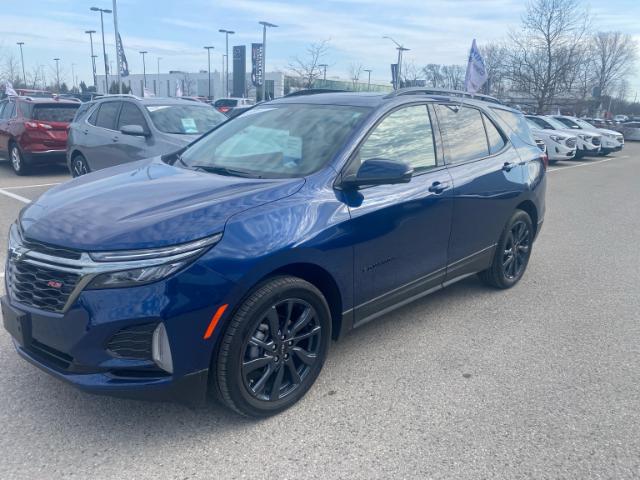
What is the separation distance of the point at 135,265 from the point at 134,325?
273 mm

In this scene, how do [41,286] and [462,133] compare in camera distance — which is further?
[462,133]

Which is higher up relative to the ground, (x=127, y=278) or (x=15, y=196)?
(x=127, y=278)

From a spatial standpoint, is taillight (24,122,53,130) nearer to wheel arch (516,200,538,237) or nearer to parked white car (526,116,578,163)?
wheel arch (516,200,538,237)

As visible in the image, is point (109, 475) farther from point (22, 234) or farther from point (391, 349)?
point (391, 349)

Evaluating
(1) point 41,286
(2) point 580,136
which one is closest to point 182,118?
(1) point 41,286

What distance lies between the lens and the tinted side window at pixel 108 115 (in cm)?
866

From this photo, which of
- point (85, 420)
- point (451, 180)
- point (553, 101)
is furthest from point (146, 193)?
point (553, 101)

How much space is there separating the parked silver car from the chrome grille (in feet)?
16.2

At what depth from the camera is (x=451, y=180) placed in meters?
4.07

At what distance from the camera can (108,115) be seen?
8844 mm

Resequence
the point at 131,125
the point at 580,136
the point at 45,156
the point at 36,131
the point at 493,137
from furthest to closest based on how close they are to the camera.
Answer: the point at 580,136 → the point at 45,156 → the point at 36,131 → the point at 131,125 → the point at 493,137

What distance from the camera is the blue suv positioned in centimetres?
251

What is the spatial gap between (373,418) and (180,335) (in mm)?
1208

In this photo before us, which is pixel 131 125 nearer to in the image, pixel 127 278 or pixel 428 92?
pixel 428 92
